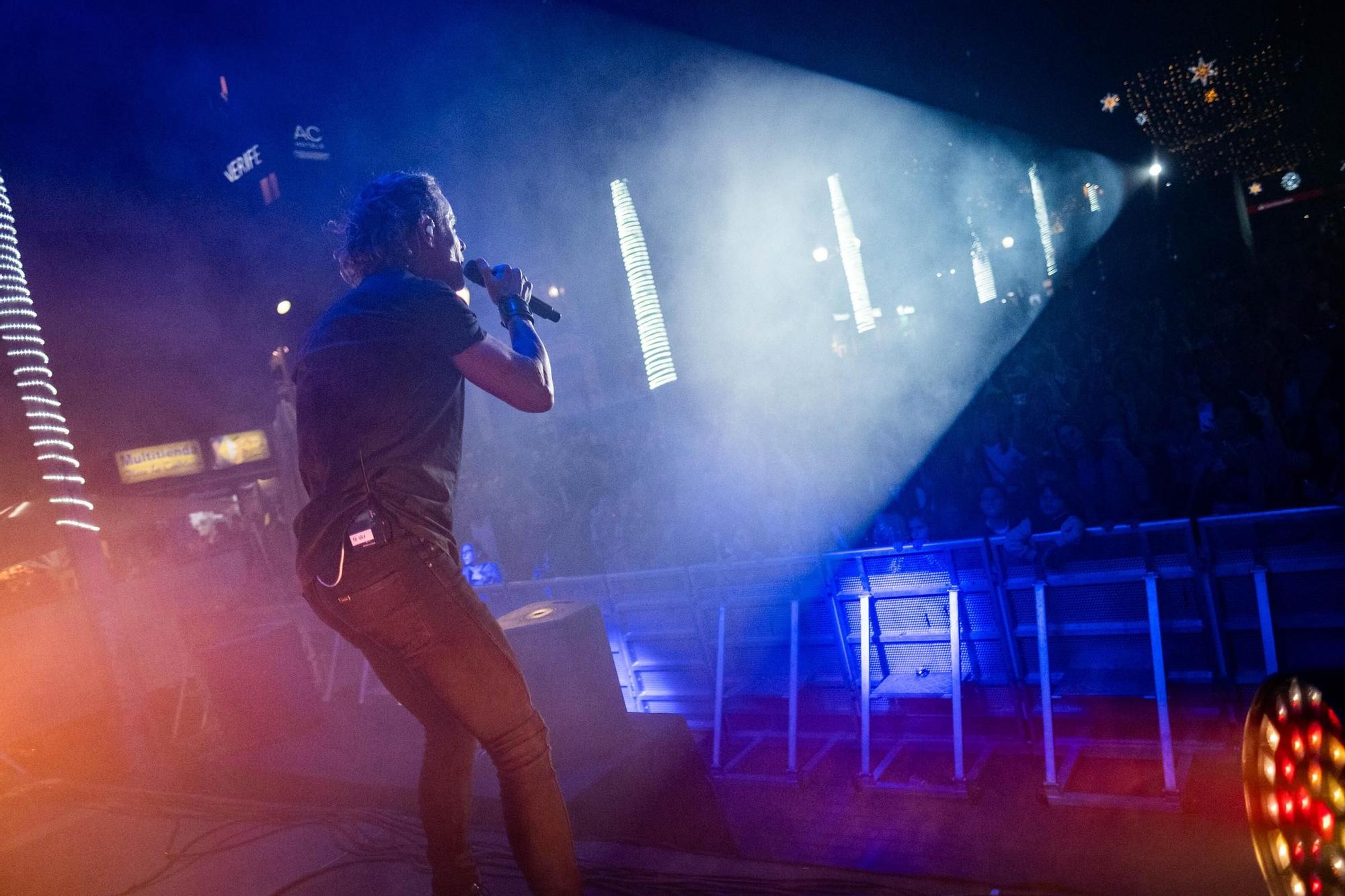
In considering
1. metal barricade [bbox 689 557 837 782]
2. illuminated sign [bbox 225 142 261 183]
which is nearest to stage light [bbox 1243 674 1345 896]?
metal barricade [bbox 689 557 837 782]

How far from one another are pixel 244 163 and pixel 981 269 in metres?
15.6

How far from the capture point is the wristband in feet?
5.35

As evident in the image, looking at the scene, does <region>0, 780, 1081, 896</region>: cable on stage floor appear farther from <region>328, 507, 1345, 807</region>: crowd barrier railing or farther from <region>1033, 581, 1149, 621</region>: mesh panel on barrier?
<region>1033, 581, 1149, 621</region>: mesh panel on barrier

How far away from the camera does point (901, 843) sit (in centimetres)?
306

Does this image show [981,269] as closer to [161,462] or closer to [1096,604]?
[1096,604]

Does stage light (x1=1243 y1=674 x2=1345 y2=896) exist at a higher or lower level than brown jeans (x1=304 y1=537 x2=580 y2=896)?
lower

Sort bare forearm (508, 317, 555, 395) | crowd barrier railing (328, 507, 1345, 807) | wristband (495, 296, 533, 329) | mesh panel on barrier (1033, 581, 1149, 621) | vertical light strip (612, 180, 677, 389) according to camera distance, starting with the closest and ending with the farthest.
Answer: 1. bare forearm (508, 317, 555, 395)
2. wristband (495, 296, 533, 329)
3. crowd barrier railing (328, 507, 1345, 807)
4. mesh panel on barrier (1033, 581, 1149, 621)
5. vertical light strip (612, 180, 677, 389)

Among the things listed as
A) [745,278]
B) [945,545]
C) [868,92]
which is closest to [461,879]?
[945,545]

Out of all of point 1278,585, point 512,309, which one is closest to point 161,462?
point 512,309

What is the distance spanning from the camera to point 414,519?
1370 millimetres

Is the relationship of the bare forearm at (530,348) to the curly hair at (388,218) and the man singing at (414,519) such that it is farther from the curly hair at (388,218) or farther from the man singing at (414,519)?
the curly hair at (388,218)

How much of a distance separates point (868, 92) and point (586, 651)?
902cm

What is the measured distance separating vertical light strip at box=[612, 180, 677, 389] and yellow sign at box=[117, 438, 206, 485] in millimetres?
6668

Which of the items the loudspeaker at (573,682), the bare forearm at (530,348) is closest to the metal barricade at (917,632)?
the loudspeaker at (573,682)
